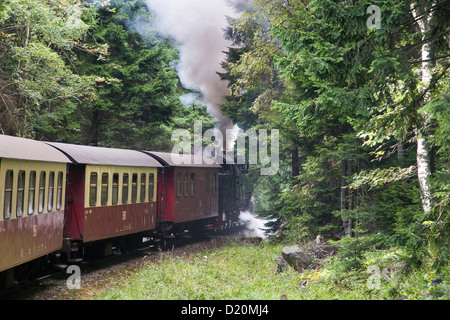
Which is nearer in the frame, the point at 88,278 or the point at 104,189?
the point at 88,278

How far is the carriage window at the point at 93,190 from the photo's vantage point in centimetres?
1285

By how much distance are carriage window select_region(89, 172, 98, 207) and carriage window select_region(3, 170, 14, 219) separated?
13.5 ft

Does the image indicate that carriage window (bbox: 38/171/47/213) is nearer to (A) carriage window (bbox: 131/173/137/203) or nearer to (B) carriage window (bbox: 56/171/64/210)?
(B) carriage window (bbox: 56/171/64/210)

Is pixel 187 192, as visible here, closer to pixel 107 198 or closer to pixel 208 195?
pixel 208 195

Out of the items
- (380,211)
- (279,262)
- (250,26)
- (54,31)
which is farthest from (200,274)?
(250,26)

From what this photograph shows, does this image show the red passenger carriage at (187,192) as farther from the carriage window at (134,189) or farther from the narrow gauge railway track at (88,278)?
the carriage window at (134,189)

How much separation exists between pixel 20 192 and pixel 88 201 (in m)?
3.57

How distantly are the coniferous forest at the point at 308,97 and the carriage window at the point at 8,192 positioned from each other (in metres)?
5.57

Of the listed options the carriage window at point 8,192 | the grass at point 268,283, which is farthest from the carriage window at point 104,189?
the carriage window at point 8,192

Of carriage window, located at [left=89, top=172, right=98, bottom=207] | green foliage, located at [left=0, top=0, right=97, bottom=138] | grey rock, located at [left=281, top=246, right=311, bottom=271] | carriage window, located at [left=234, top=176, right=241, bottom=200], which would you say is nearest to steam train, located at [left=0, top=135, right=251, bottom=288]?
carriage window, located at [left=89, top=172, right=98, bottom=207]

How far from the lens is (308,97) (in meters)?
13.4

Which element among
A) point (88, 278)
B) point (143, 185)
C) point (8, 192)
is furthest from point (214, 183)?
point (8, 192)
